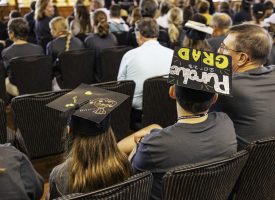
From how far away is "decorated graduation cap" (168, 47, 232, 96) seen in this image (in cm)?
179

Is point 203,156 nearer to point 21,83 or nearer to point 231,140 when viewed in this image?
point 231,140

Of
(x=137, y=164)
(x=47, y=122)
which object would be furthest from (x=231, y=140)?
(x=47, y=122)

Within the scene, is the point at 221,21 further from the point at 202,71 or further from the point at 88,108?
the point at 88,108

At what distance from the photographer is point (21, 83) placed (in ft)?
12.5

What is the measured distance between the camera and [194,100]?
5.83 feet

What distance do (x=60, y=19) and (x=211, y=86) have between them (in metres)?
3.14

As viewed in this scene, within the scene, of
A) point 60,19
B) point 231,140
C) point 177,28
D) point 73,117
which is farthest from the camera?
point 177,28

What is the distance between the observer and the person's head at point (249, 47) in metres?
2.32

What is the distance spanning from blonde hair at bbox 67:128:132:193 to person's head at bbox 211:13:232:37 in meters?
3.25

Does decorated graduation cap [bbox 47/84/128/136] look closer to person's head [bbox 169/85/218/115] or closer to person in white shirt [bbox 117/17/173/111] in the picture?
person's head [bbox 169/85/218/115]

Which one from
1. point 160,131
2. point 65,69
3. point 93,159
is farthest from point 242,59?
→ point 65,69

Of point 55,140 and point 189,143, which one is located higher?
point 189,143

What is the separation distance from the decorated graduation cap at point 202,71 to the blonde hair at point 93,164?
0.49m

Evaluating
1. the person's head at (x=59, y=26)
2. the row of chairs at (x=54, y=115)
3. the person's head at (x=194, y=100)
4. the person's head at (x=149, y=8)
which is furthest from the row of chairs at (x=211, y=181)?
the person's head at (x=149, y=8)
